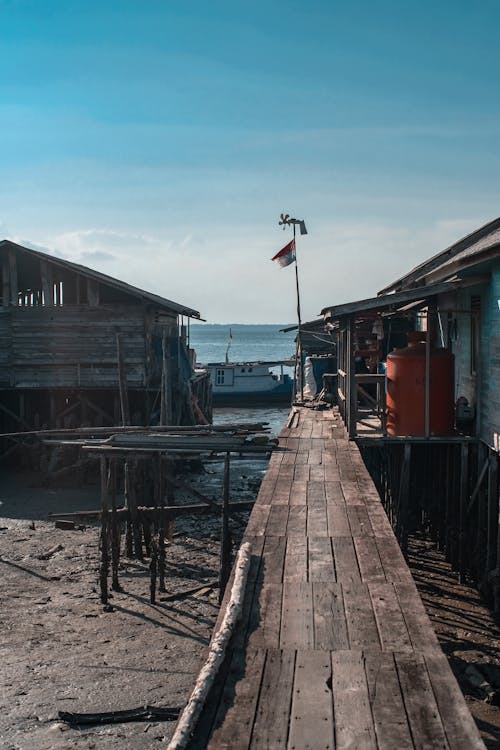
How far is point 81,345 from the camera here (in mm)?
23141

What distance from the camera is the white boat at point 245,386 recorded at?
1893 inches

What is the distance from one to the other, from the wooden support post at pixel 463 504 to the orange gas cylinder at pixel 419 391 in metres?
0.66

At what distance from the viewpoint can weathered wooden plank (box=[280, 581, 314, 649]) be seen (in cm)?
502

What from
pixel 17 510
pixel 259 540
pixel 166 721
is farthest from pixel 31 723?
pixel 17 510

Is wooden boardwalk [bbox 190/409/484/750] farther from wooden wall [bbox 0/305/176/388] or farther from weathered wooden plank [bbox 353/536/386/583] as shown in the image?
wooden wall [bbox 0/305/176/388]

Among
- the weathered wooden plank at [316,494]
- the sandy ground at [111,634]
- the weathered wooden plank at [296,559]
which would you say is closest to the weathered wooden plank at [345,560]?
the weathered wooden plank at [296,559]

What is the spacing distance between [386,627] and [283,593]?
1015mm

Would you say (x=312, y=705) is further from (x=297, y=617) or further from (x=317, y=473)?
(x=317, y=473)

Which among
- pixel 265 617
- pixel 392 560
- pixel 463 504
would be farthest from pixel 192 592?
pixel 265 617

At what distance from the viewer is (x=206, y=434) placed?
13500 millimetres

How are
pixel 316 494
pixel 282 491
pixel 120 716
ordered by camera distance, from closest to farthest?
pixel 120 716 → pixel 316 494 → pixel 282 491

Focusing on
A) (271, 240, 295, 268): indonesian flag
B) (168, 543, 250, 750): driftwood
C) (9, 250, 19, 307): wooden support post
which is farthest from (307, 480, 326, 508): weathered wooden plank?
(271, 240, 295, 268): indonesian flag

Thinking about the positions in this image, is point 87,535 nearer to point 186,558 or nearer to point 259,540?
point 186,558

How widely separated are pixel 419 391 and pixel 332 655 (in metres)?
9.35
